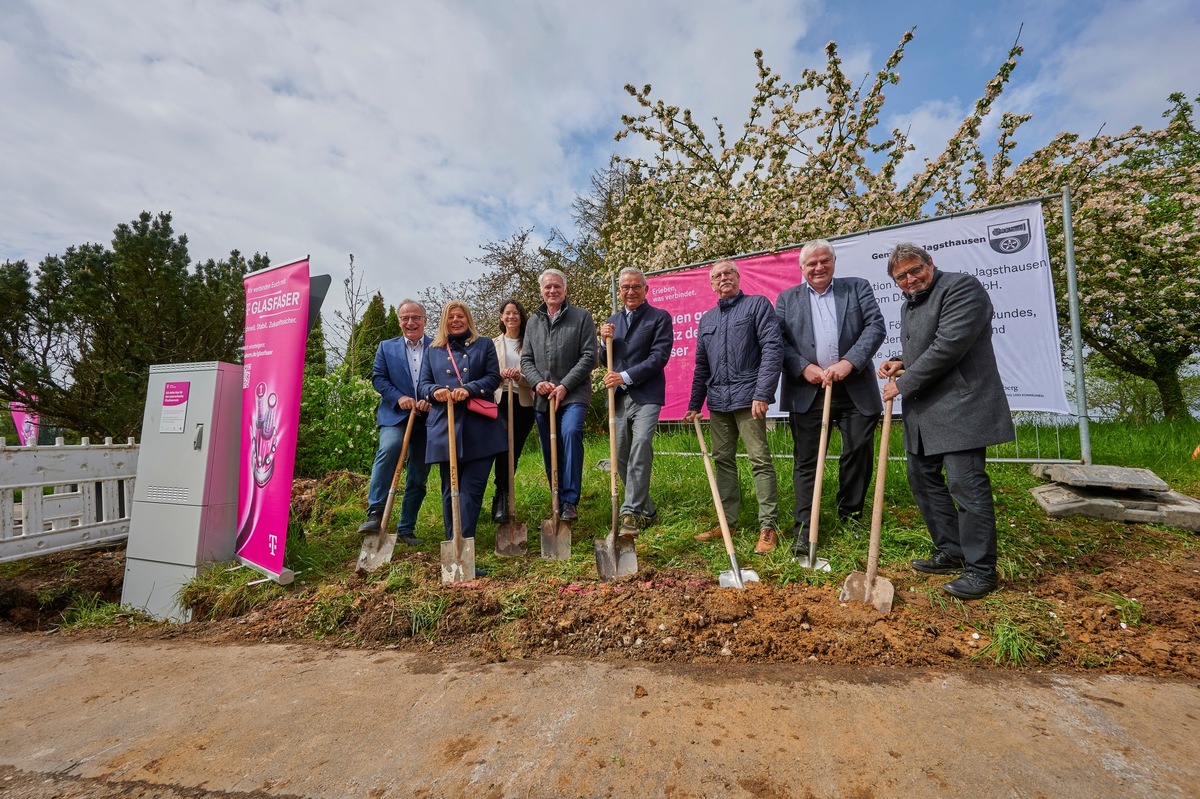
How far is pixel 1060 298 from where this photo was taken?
26.7 feet

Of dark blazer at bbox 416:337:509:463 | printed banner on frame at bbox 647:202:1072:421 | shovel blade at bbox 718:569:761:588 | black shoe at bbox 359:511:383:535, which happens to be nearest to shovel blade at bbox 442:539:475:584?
dark blazer at bbox 416:337:509:463

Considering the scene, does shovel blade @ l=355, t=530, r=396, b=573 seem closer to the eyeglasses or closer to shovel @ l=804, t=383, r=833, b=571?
shovel @ l=804, t=383, r=833, b=571

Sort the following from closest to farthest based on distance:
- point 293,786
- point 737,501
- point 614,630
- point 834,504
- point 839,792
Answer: point 839,792
point 293,786
point 614,630
point 737,501
point 834,504

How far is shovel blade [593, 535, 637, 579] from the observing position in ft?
10.0

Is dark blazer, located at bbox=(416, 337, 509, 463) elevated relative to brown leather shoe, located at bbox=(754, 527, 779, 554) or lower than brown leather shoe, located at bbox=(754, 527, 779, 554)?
elevated

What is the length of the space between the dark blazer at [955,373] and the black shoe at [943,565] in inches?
24.0

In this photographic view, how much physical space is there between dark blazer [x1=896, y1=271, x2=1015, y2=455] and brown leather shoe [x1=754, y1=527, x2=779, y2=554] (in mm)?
1011

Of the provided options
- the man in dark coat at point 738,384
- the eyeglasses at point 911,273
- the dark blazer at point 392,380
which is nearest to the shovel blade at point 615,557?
the man in dark coat at point 738,384

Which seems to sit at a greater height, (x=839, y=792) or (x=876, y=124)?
(x=876, y=124)

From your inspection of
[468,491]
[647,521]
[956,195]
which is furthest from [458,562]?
[956,195]

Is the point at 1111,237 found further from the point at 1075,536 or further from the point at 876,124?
the point at 1075,536

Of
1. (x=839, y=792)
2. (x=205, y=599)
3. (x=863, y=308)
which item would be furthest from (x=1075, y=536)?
(x=205, y=599)

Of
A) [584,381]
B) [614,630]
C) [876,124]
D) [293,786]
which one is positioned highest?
[876,124]

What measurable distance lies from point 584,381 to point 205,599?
2.72m
